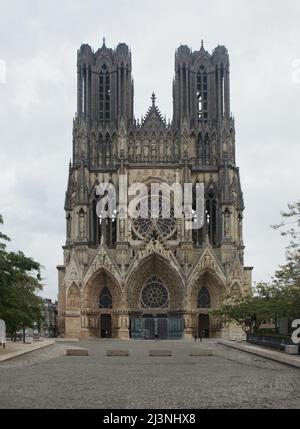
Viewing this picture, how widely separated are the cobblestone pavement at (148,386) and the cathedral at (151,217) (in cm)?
4435

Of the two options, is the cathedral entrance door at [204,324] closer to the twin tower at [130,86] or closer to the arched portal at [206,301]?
the arched portal at [206,301]

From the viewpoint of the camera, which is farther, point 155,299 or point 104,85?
point 104,85

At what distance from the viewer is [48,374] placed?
2464cm

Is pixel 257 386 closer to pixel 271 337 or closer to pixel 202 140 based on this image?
pixel 271 337

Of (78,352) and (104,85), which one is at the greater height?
(104,85)

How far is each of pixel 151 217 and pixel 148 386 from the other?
5867 cm

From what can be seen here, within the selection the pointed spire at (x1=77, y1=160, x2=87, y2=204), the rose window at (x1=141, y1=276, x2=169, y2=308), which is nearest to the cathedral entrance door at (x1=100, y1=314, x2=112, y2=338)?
the rose window at (x1=141, y1=276, x2=169, y2=308)

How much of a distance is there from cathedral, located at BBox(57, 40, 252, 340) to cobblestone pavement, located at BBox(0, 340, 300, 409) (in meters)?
44.3

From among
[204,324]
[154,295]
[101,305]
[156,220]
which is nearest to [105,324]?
[101,305]

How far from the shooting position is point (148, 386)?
66.4ft

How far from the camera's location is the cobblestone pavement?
53.1ft

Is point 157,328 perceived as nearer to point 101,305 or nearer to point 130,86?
point 101,305

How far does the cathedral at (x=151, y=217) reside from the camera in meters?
74.8

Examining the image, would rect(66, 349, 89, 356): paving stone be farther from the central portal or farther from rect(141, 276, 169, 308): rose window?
rect(141, 276, 169, 308): rose window
